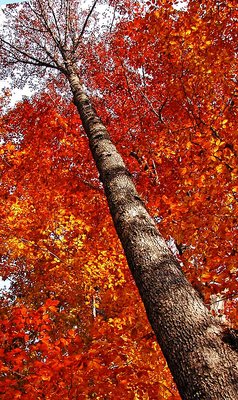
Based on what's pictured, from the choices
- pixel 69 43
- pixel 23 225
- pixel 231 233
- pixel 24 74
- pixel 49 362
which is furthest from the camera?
pixel 23 225

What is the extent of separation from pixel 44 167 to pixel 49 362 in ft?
41.1

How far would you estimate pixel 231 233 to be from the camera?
6.62 m

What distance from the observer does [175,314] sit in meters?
2.75

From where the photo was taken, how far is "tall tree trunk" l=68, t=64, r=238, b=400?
2.28 metres

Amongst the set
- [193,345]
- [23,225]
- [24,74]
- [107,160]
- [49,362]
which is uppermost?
[24,74]

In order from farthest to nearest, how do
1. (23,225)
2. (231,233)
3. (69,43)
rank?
(23,225)
(69,43)
(231,233)

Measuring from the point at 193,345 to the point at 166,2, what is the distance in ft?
36.6

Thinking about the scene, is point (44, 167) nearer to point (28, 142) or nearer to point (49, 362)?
point (28, 142)

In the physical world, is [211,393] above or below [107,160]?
below

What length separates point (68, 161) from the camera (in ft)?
57.3

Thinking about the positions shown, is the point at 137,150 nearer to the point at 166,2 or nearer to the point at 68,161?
the point at 166,2

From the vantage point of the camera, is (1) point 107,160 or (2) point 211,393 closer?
(2) point 211,393

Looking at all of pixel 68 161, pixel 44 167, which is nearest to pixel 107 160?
pixel 68 161

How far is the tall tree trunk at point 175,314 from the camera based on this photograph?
228 cm
